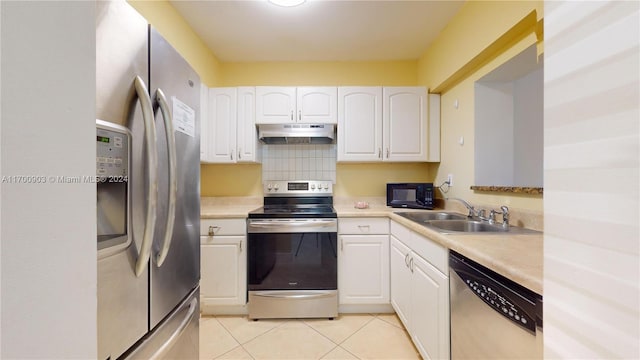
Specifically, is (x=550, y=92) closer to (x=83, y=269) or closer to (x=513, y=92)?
(x=83, y=269)

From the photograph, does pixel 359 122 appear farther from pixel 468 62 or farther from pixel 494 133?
pixel 494 133

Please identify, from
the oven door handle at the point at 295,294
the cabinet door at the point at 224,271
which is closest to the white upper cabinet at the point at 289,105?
the cabinet door at the point at 224,271

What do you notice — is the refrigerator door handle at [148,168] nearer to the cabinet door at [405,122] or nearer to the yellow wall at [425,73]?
the yellow wall at [425,73]

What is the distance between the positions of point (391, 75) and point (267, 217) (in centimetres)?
196

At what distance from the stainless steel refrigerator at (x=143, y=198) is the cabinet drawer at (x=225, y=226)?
1.06m

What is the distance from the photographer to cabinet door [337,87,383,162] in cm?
237

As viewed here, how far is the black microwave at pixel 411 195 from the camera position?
2.27 meters

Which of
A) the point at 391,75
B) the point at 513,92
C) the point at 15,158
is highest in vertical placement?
the point at 391,75

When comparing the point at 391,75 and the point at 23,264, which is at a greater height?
the point at 391,75

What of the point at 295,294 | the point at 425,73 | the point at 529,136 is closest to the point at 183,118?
the point at 295,294

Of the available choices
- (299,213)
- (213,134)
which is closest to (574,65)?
(299,213)

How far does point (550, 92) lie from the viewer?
0.95 feet

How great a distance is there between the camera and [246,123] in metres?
2.37

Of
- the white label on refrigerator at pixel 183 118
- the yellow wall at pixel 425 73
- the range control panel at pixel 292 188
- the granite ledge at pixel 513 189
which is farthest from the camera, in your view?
the range control panel at pixel 292 188
